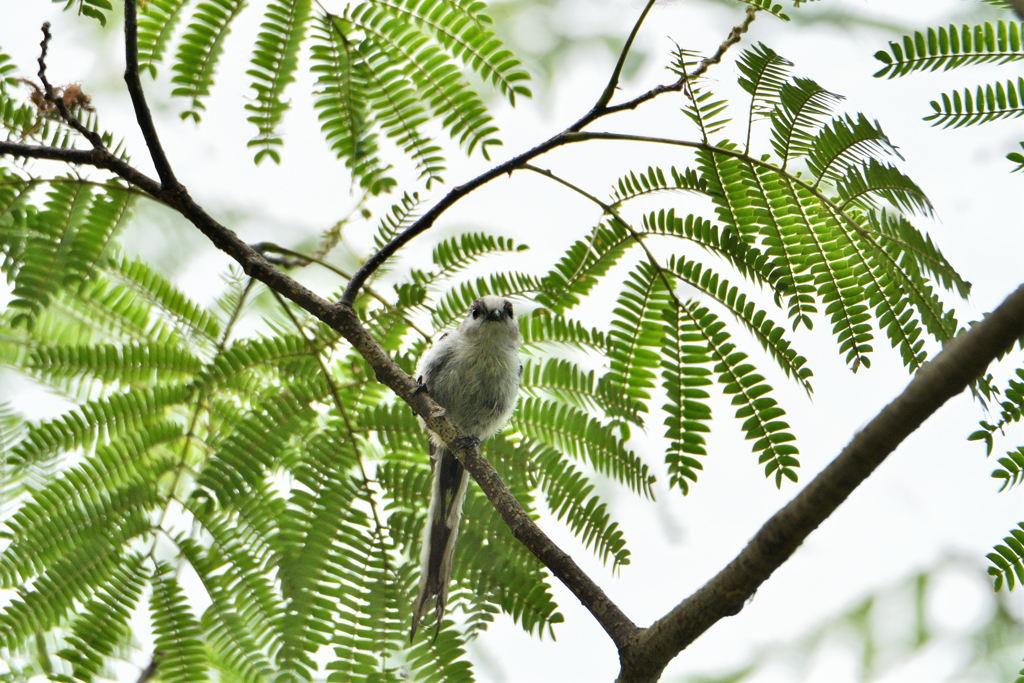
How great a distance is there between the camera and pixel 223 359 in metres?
3.15

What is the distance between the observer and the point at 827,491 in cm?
147

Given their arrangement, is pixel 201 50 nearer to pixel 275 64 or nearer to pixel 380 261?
pixel 275 64

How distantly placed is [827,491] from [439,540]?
1.82 metres

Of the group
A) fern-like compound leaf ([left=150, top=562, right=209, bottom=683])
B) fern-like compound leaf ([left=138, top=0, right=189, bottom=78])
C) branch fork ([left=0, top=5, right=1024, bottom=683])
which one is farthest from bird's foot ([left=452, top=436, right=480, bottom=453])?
fern-like compound leaf ([left=138, top=0, right=189, bottom=78])

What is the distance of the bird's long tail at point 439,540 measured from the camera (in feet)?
9.17

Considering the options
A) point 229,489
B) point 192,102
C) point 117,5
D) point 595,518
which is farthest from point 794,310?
point 117,5

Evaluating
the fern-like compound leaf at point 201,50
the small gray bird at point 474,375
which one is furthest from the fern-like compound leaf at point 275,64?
the small gray bird at point 474,375

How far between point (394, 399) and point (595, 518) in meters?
1.12

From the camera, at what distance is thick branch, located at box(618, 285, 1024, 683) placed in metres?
1.33

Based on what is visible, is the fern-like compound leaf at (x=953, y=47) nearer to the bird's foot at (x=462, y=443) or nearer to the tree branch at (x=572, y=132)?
the tree branch at (x=572, y=132)

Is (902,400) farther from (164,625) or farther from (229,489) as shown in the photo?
(164,625)

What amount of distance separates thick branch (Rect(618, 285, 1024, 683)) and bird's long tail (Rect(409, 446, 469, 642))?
43.5 inches

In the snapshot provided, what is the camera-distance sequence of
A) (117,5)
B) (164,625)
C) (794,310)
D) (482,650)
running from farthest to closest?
(117,5), (482,650), (164,625), (794,310)

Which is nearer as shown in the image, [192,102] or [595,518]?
[595,518]
